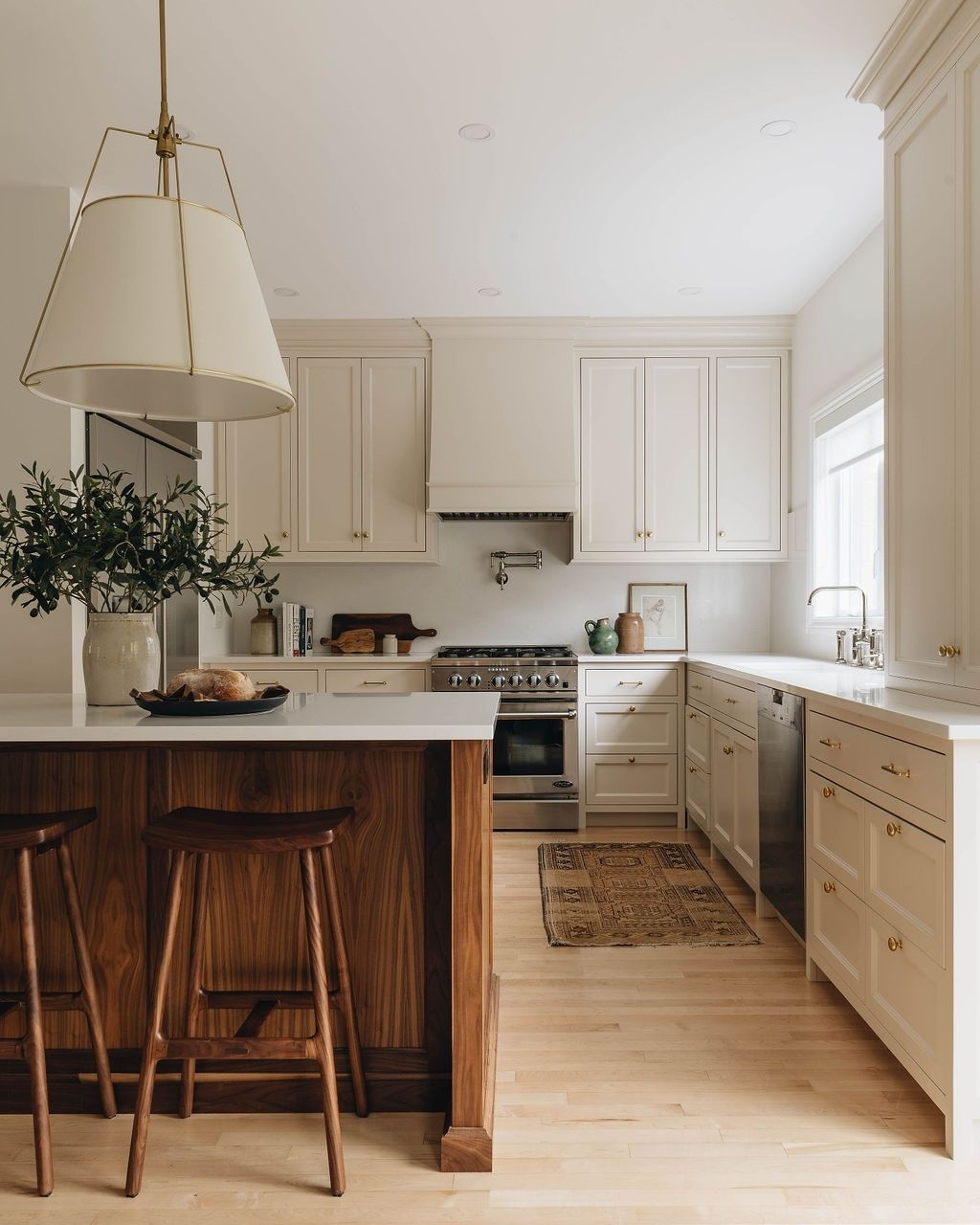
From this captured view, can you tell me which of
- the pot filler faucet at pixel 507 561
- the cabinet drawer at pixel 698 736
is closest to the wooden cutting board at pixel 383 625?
the pot filler faucet at pixel 507 561

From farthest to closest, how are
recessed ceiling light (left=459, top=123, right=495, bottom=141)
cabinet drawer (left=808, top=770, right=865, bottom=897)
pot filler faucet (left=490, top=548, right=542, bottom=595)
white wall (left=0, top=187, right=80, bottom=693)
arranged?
1. pot filler faucet (left=490, top=548, right=542, bottom=595)
2. white wall (left=0, top=187, right=80, bottom=693)
3. recessed ceiling light (left=459, top=123, right=495, bottom=141)
4. cabinet drawer (left=808, top=770, right=865, bottom=897)

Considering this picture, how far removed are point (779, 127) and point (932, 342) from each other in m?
0.99

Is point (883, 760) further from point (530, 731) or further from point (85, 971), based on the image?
point (530, 731)

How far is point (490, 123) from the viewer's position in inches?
112

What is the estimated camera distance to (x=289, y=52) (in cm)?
251

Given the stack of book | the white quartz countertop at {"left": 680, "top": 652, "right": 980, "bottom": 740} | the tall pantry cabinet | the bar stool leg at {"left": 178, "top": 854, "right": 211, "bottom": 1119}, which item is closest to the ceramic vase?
the bar stool leg at {"left": 178, "top": 854, "right": 211, "bottom": 1119}

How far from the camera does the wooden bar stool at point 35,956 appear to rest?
174cm

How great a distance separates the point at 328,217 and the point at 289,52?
1.02 m

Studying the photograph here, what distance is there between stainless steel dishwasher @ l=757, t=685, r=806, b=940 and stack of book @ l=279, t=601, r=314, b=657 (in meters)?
2.61

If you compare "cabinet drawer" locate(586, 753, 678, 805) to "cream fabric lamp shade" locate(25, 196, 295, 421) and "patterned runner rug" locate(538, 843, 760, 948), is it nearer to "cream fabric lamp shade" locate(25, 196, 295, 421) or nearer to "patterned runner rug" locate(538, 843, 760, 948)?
"patterned runner rug" locate(538, 843, 760, 948)

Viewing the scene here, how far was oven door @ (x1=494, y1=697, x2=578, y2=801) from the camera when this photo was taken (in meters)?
4.53

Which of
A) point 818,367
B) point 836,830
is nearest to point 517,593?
point 818,367

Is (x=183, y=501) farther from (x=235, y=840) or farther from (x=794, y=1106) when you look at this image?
(x=794, y=1106)

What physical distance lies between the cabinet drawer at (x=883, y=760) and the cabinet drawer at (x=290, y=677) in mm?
2680
